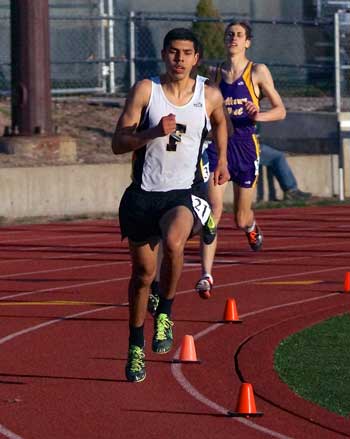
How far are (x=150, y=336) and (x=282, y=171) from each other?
1085 cm

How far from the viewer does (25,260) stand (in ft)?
45.9

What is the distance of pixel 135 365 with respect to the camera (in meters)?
7.86

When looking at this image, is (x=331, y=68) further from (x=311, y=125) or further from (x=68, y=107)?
(x=68, y=107)

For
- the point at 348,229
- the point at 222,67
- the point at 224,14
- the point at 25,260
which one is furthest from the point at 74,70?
the point at 222,67

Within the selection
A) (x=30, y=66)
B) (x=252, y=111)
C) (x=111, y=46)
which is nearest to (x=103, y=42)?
(x=111, y=46)

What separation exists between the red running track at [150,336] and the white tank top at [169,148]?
1219mm

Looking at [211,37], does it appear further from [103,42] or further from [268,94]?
[268,94]

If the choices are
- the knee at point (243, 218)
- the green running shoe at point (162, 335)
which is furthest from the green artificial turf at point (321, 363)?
the knee at point (243, 218)

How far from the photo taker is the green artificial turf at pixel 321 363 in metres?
7.61

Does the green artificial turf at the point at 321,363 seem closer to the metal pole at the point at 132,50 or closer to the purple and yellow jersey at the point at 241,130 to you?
the purple and yellow jersey at the point at 241,130

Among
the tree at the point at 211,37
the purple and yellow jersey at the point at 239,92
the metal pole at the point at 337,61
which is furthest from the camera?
the tree at the point at 211,37

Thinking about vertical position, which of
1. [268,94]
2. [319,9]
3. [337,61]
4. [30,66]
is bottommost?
[268,94]

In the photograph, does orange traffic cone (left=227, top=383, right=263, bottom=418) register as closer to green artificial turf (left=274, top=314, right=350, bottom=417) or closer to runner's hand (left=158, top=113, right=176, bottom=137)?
green artificial turf (left=274, top=314, right=350, bottom=417)

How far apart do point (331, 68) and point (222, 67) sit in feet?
34.1
